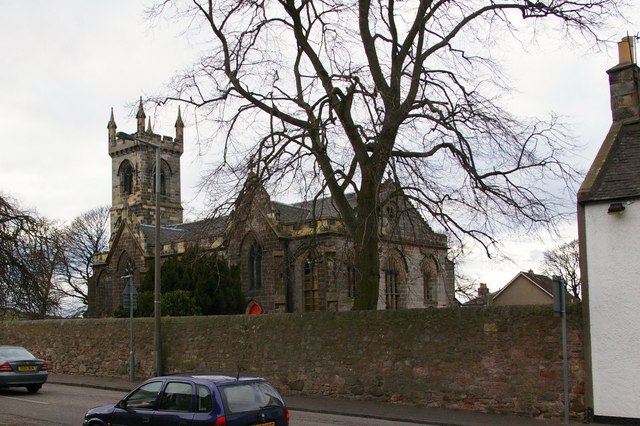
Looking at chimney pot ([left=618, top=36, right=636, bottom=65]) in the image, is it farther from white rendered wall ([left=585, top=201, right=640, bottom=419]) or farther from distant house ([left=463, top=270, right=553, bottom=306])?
distant house ([left=463, top=270, right=553, bottom=306])

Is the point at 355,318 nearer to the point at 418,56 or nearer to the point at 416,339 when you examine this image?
the point at 416,339

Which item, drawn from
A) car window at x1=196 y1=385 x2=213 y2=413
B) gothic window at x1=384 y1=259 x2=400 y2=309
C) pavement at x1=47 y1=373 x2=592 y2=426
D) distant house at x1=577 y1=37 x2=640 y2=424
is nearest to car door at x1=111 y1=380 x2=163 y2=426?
car window at x1=196 y1=385 x2=213 y2=413

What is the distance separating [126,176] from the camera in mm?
78438

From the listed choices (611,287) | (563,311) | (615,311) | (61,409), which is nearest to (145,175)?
(61,409)

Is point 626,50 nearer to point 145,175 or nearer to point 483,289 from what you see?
point 483,289

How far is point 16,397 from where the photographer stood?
71.3 feet

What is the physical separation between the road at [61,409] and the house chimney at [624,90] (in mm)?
9438

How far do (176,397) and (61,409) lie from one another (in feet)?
29.8

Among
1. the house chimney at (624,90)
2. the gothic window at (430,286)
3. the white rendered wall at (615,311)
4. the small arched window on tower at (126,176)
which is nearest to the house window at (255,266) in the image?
the gothic window at (430,286)

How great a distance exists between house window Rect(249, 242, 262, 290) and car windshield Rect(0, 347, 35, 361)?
87.8ft

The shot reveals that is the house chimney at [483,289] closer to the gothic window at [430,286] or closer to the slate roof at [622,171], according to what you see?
the gothic window at [430,286]

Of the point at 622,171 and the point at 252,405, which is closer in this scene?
the point at 252,405

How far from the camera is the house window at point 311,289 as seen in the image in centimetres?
4759

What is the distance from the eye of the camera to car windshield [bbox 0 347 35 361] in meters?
23.0
